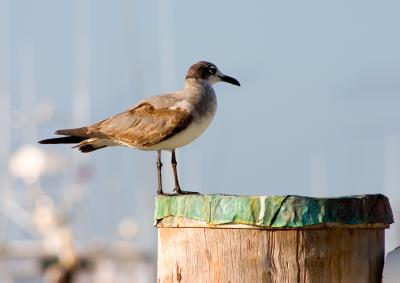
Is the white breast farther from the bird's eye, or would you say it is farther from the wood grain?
the wood grain

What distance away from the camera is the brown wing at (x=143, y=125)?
10.4 metres

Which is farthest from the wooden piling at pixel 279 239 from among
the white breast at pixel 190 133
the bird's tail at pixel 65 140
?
the bird's tail at pixel 65 140

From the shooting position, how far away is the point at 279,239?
20.6 ft

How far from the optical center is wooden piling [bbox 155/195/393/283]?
6.29 m

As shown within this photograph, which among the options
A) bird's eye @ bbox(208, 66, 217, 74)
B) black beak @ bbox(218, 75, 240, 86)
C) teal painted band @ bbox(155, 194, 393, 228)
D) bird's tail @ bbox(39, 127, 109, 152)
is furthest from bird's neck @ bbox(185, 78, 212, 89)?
teal painted band @ bbox(155, 194, 393, 228)

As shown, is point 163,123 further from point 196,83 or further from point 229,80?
point 229,80

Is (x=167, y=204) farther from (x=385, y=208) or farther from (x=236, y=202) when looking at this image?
(x=385, y=208)

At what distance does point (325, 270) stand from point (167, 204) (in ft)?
3.09

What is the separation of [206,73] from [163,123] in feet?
2.29

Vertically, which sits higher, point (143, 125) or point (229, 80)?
point (229, 80)

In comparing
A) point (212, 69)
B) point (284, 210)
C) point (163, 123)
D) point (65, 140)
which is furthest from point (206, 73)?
point (284, 210)

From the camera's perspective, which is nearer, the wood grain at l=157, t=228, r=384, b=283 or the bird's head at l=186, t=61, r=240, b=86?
the wood grain at l=157, t=228, r=384, b=283

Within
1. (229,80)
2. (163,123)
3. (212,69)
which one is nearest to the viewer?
(163,123)

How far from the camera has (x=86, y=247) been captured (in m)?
74.0
